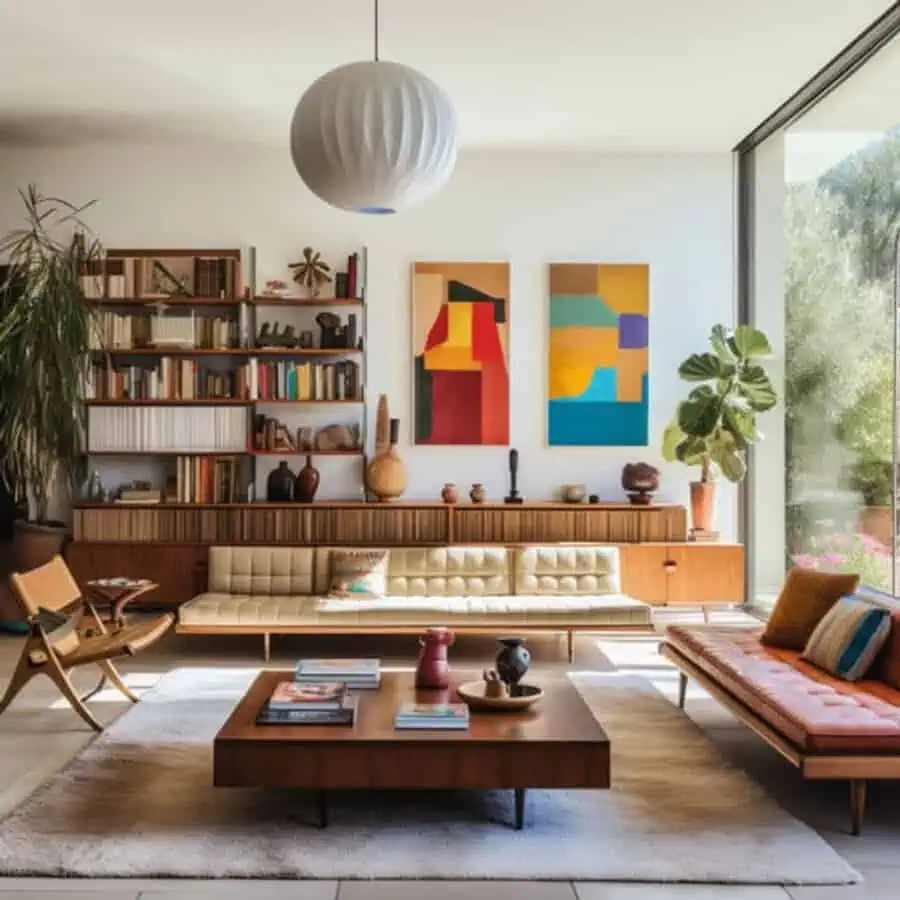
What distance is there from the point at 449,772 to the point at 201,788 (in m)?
1.01

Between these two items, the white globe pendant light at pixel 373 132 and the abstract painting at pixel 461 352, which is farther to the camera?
the abstract painting at pixel 461 352

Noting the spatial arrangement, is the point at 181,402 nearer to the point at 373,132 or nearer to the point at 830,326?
the point at 830,326

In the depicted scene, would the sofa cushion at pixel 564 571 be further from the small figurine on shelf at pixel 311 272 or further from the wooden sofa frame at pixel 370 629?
the small figurine on shelf at pixel 311 272

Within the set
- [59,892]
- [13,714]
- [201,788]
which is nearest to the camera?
[59,892]

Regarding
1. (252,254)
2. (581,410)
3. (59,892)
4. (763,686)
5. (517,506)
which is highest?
(252,254)

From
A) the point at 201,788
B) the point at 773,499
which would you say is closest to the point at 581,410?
the point at 773,499

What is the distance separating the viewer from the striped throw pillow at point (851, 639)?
15.2 feet

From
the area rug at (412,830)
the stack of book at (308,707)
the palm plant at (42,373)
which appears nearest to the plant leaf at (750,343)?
the area rug at (412,830)

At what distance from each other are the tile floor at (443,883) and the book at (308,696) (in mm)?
791

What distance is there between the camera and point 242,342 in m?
8.17

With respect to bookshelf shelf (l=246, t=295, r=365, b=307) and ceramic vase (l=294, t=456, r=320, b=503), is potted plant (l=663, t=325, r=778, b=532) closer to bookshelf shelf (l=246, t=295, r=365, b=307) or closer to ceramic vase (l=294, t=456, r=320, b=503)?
bookshelf shelf (l=246, t=295, r=365, b=307)

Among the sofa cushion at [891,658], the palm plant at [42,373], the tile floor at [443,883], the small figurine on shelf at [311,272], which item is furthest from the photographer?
the small figurine on shelf at [311,272]

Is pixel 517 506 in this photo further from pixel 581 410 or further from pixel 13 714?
pixel 13 714

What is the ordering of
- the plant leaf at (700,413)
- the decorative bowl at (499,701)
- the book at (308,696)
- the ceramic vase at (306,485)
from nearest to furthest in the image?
1. the book at (308,696)
2. the decorative bowl at (499,701)
3. the plant leaf at (700,413)
4. the ceramic vase at (306,485)
